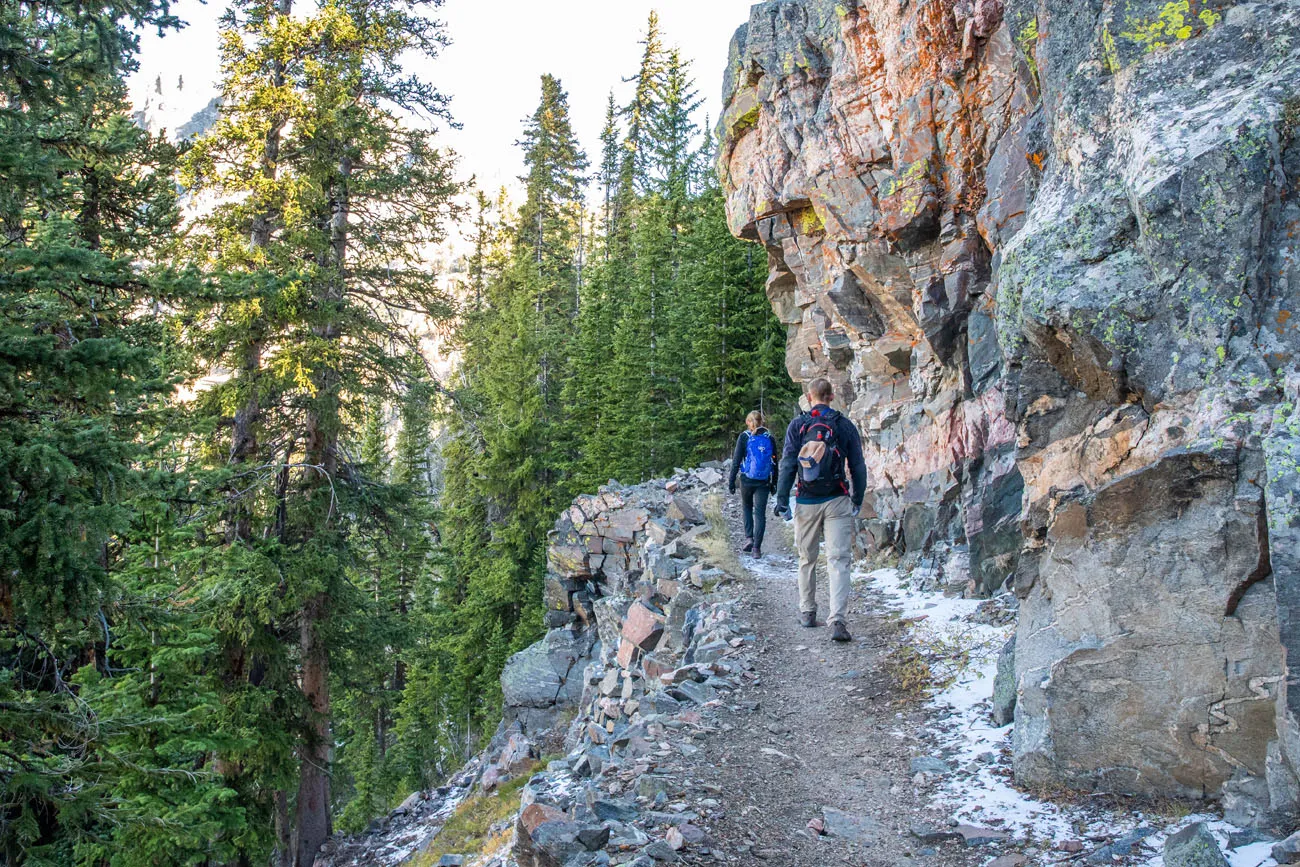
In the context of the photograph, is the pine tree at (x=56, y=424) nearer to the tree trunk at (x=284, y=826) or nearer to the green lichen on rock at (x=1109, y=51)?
the green lichen on rock at (x=1109, y=51)

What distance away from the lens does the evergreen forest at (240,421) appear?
5473 millimetres

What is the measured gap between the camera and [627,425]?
2766cm

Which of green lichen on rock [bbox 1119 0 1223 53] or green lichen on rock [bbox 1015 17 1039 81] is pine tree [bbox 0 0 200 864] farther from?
green lichen on rock [bbox 1015 17 1039 81]

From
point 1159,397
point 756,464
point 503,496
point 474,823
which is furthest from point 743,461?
point 503,496

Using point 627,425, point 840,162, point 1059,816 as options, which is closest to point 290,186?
point 840,162

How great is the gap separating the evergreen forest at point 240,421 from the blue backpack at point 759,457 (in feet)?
16.8

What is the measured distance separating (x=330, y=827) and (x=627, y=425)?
16277mm

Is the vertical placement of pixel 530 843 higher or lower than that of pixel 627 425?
lower


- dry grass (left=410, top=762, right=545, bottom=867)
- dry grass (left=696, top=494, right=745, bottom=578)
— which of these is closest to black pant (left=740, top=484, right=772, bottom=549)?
dry grass (left=696, top=494, right=745, bottom=578)

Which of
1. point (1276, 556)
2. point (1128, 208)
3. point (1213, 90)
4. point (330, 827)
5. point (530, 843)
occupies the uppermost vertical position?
point (1213, 90)

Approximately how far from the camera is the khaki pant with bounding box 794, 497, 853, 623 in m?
8.09

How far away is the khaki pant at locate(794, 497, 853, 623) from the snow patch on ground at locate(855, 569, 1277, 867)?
94cm

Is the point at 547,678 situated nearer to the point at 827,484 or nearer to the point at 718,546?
the point at 718,546

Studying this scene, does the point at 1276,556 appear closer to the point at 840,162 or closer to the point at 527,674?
the point at 840,162
